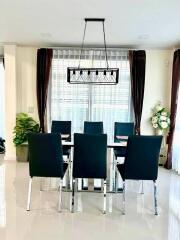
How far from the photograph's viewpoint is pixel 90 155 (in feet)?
11.0

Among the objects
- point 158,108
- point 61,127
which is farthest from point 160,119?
point 61,127

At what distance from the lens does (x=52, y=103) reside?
19.9 ft

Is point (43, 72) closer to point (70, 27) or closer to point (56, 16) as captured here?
point (70, 27)

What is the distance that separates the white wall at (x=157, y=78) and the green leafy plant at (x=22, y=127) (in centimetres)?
280

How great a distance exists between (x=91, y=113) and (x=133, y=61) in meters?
1.62

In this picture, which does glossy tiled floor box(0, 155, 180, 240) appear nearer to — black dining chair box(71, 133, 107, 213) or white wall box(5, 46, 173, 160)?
black dining chair box(71, 133, 107, 213)

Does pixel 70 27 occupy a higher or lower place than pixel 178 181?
higher

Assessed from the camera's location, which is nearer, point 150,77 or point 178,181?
point 178,181

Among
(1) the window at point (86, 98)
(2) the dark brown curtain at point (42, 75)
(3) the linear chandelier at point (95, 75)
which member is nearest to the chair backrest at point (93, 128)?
(1) the window at point (86, 98)

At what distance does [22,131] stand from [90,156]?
286cm

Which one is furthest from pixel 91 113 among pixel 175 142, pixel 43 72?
pixel 175 142

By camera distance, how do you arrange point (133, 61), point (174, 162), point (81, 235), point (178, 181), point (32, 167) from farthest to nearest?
point (133, 61)
point (174, 162)
point (178, 181)
point (32, 167)
point (81, 235)

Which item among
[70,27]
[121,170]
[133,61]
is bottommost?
[121,170]

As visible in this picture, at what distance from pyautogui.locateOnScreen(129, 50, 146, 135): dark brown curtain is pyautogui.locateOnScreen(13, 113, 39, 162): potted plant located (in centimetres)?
247
